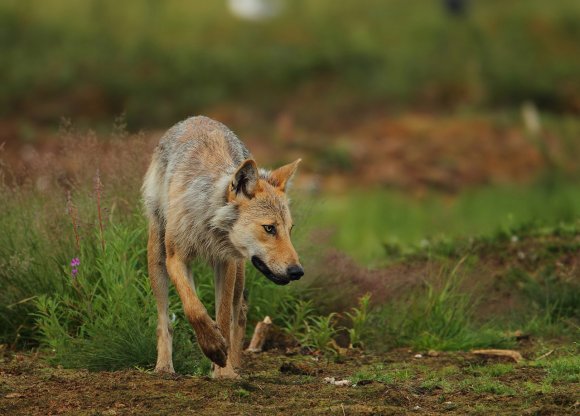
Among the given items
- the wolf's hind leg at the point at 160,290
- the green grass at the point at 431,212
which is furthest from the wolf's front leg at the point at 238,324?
the green grass at the point at 431,212

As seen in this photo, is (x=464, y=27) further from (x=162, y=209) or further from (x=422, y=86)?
(x=162, y=209)

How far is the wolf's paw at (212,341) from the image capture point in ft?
25.7

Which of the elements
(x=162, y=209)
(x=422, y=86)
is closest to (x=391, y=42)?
(x=422, y=86)

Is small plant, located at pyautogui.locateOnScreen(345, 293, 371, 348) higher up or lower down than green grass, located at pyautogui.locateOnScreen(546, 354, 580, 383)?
higher up

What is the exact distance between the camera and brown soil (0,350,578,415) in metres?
7.05

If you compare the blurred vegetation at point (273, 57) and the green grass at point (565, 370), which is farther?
the blurred vegetation at point (273, 57)

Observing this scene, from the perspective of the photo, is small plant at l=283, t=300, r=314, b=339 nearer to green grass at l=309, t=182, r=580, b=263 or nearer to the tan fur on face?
the tan fur on face

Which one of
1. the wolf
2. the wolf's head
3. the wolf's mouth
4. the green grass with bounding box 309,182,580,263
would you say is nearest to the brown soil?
the wolf

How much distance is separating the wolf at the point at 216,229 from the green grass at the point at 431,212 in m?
4.84

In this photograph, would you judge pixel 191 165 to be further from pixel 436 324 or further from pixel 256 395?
pixel 436 324

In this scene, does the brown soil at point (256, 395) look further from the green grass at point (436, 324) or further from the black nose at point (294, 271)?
the green grass at point (436, 324)

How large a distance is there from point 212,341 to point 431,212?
9877 mm

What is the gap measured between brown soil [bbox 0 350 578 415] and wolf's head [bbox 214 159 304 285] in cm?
83

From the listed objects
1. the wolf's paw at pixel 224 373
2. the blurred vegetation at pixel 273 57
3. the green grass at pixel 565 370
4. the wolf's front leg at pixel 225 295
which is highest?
the blurred vegetation at pixel 273 57
